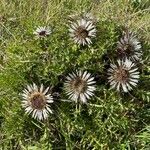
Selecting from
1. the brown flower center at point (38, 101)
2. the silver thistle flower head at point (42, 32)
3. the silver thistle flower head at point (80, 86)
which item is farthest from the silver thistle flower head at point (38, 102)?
the silver thistle flower head at point (42, 32)

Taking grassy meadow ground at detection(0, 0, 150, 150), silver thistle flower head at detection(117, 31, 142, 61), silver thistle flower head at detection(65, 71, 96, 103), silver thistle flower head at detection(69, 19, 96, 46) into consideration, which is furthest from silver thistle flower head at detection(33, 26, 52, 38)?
silver thistle flower head at detection(117, 31, 142, 61)

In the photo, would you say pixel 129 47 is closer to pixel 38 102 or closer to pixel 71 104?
pixel 71 104

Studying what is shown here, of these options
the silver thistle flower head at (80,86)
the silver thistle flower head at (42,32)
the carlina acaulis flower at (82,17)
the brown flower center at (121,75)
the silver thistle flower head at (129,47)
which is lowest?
the silver thistle flower head at (80,86)

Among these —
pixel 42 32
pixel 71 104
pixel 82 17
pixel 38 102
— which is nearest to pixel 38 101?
pixel 38 102

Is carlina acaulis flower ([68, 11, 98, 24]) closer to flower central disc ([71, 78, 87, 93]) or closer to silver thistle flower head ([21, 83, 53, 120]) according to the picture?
flower central disc ([71, 78, 87, 93])

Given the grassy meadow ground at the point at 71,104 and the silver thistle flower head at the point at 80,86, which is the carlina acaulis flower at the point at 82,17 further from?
the silver thistle flower head at the point at 80,86
